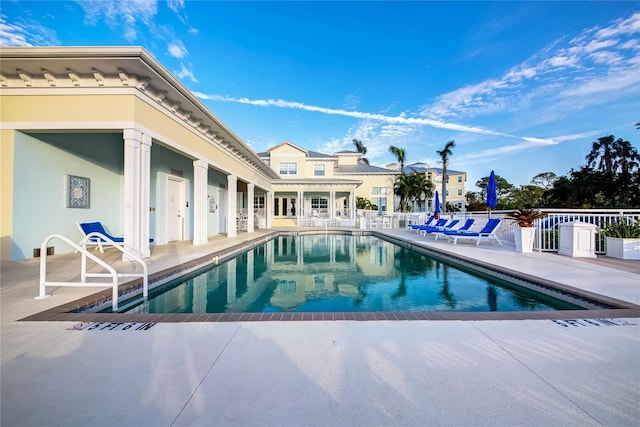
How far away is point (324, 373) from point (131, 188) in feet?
20.2

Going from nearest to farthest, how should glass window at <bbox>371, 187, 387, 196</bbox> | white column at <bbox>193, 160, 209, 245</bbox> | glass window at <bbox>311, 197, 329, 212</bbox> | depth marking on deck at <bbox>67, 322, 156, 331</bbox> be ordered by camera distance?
depth marking on deck at <bbox>67, 322, 156, 331</bbox> → white column at <bbox>193, 160, 209, 245</bbox> → glass window at <bbox>311, 197, 329, 212</bbox> → glass window at <bbox>371, 187, 387, 196</bbox>

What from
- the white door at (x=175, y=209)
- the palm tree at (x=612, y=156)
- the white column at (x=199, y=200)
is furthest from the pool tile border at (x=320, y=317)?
the palm tree at (x=612, y=156)

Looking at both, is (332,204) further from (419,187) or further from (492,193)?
(492,193)

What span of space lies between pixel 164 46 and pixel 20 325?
630 inches

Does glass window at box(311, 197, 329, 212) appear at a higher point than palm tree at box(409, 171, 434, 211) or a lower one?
lower

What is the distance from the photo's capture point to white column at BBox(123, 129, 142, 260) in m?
5.99

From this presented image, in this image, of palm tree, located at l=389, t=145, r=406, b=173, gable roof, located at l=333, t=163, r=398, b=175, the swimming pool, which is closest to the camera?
the swimming pool

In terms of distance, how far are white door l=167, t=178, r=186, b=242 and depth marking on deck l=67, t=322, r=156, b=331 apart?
771 cm

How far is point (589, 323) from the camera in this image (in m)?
2.91

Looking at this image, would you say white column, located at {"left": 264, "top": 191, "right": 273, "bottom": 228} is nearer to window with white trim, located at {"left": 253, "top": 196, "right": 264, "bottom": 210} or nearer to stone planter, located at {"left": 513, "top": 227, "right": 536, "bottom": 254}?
window with white trim, located at {"left": 253, "top": 196, "right": 264, "bottom": 210}

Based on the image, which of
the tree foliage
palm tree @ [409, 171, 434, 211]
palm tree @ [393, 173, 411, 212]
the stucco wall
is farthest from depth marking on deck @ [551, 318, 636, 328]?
palm tree @ [409, 171, 434, 211]

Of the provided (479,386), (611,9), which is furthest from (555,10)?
(479,386)

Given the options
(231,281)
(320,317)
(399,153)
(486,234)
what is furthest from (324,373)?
(399,153)

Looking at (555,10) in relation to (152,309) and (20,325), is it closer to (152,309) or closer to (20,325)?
(152,309)
